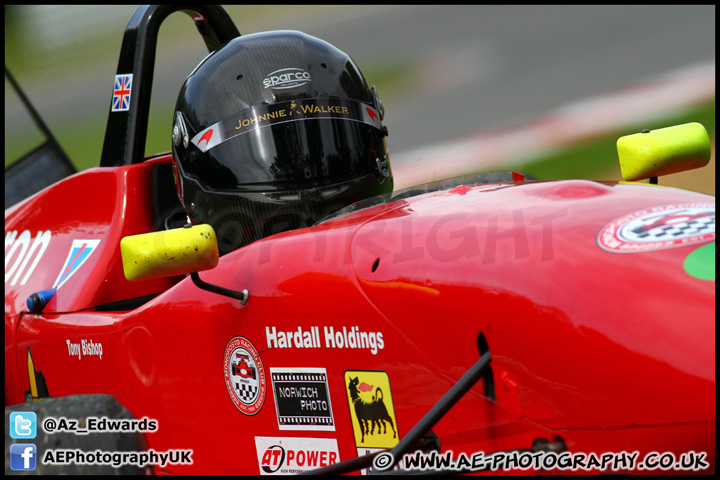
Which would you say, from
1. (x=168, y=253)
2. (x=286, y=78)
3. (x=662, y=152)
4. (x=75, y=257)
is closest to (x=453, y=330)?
(x=168, y=253)

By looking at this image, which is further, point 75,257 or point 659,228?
point 75,257

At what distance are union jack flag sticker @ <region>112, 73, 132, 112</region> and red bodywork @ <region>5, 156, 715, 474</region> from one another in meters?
1.39

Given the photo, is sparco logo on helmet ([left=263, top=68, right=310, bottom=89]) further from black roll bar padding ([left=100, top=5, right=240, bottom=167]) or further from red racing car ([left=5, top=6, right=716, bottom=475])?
black roll bar padding ([left=100, top=5, right=240, bottom=167])

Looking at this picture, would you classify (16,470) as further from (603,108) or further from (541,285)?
(603,108)

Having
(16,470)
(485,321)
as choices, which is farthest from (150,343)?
(485,321)

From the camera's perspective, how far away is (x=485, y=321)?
211 centimetres

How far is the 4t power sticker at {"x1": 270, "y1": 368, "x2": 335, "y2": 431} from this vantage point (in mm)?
2451

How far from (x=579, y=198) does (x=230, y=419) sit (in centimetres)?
127

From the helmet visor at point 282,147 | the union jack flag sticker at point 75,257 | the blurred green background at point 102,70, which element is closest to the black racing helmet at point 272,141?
the helmet visor at point 282,147

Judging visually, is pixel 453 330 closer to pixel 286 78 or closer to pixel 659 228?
pixel 659 228

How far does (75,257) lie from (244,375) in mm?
1616

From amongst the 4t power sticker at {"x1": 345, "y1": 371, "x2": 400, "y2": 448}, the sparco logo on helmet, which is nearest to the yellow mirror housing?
the 4t power sticker at {"x1": 345, "y1": 371, "x2": 400, "y2": 448}

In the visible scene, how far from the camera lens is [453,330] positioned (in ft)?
7.11

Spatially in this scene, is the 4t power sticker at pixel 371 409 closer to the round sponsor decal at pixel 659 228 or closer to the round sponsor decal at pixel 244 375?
the round sponsor decal at pixel 244 375
